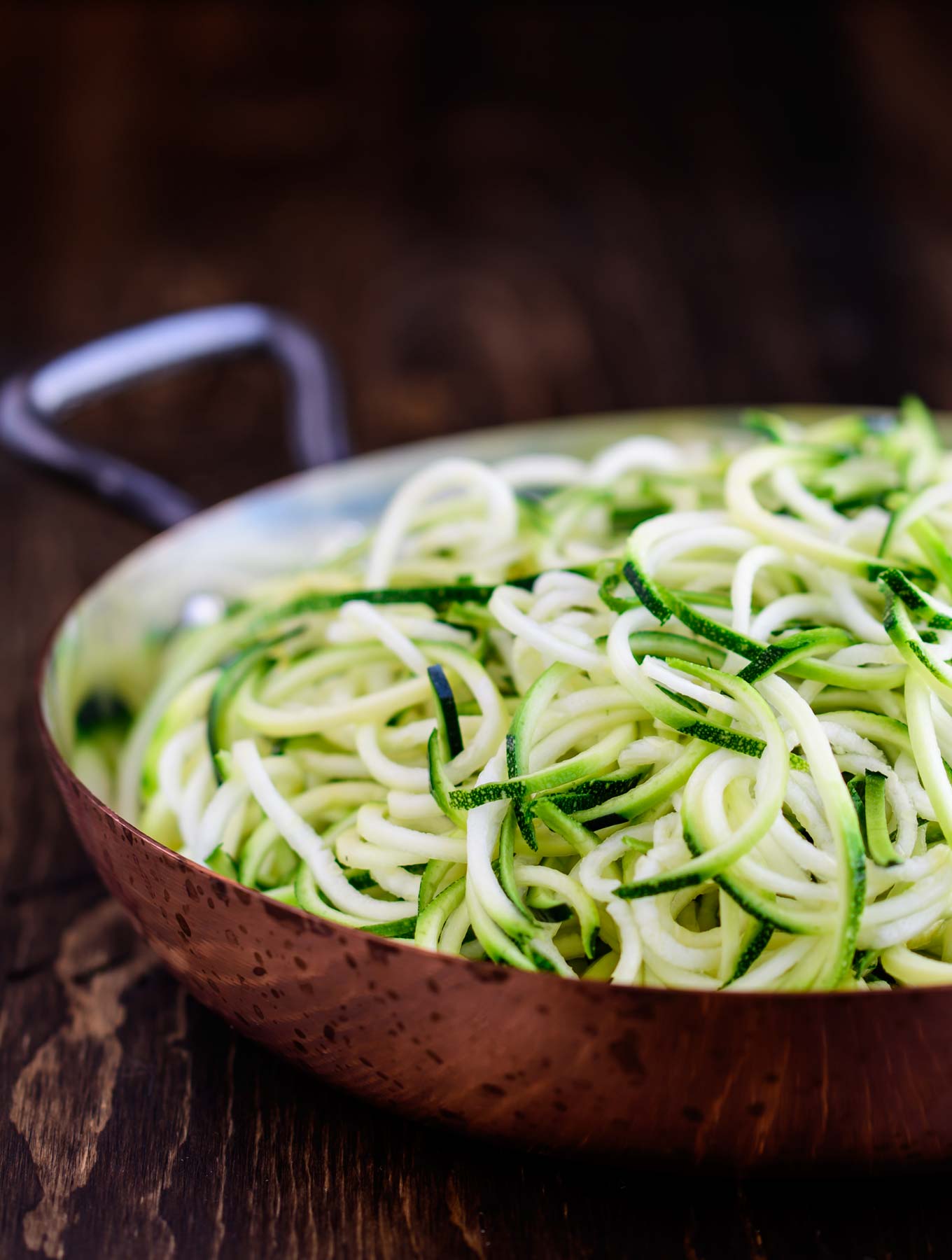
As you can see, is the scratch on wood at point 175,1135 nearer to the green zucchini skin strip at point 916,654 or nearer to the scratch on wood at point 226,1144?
the scratch on wood at point 226,1144

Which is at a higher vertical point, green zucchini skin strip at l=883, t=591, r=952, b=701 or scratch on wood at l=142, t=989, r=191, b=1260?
green zucchini skin strip at l=883, t=591, r=952, b=701

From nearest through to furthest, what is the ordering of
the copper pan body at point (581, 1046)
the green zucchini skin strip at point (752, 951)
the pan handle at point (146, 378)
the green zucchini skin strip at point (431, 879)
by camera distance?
the copper pan body at point (581, 1046) < the green zucchini skin strip at point (752, 951) < the green zucchini skin strip at point (431, 879) < the pan handle at point (146, 378)

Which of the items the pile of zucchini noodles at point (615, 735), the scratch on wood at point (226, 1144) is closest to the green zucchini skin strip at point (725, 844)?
the pile of zucchini noodles at point (615, 735)

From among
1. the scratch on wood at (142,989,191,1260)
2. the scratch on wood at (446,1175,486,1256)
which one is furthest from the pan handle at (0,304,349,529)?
the scratch on wood at (446,1175,486,1256)

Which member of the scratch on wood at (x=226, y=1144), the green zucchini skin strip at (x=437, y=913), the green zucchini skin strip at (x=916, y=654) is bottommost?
the scratch on wood at (x=226, y=1144)

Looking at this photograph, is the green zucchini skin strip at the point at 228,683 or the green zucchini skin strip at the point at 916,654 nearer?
the green zucchini skin strip at the point at 916,654

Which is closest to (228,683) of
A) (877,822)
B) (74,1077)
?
(74,1077)

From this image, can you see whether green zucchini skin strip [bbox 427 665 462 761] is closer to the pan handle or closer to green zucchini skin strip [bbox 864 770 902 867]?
green zucchini skin strip [bbox 864 770 902 867]
